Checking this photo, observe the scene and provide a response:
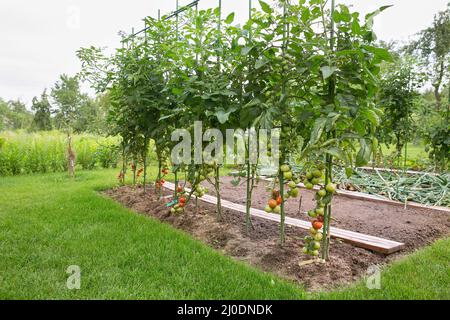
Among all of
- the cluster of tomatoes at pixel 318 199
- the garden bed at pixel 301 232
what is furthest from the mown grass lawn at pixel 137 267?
the cluster of tomatoes at pixel 318 199

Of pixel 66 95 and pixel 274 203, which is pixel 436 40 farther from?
pixel 66 95

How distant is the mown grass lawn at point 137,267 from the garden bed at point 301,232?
5.8 inches

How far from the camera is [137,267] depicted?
2.03 metres

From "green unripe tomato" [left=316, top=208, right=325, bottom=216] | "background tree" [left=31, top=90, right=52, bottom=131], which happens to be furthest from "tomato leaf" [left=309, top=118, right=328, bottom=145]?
"background tree" [left=31, top=90, right=52, bottom=131]

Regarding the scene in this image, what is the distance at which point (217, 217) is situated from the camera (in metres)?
2.98

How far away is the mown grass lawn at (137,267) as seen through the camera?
172cm

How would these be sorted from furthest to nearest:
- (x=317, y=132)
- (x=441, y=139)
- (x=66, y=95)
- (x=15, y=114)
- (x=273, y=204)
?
(x=15, y=114)
(x=66, y=95)
(x=441, y=139)
(x=273, y=204)
(x=317, y=132)

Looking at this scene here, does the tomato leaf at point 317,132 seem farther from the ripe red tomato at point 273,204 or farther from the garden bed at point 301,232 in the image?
the garden bed at point 301,232

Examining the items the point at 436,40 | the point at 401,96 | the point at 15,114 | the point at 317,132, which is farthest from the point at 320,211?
the point at 15,114

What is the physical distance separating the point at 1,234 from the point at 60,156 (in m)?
5.08

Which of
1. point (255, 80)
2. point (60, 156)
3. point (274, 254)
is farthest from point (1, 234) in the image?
point (60, 156)

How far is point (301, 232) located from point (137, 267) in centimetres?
136

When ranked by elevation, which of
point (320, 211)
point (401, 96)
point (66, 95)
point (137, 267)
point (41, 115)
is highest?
point (66, 95)

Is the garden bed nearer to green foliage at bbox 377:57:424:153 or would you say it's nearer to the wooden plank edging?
the wooden plank edging
